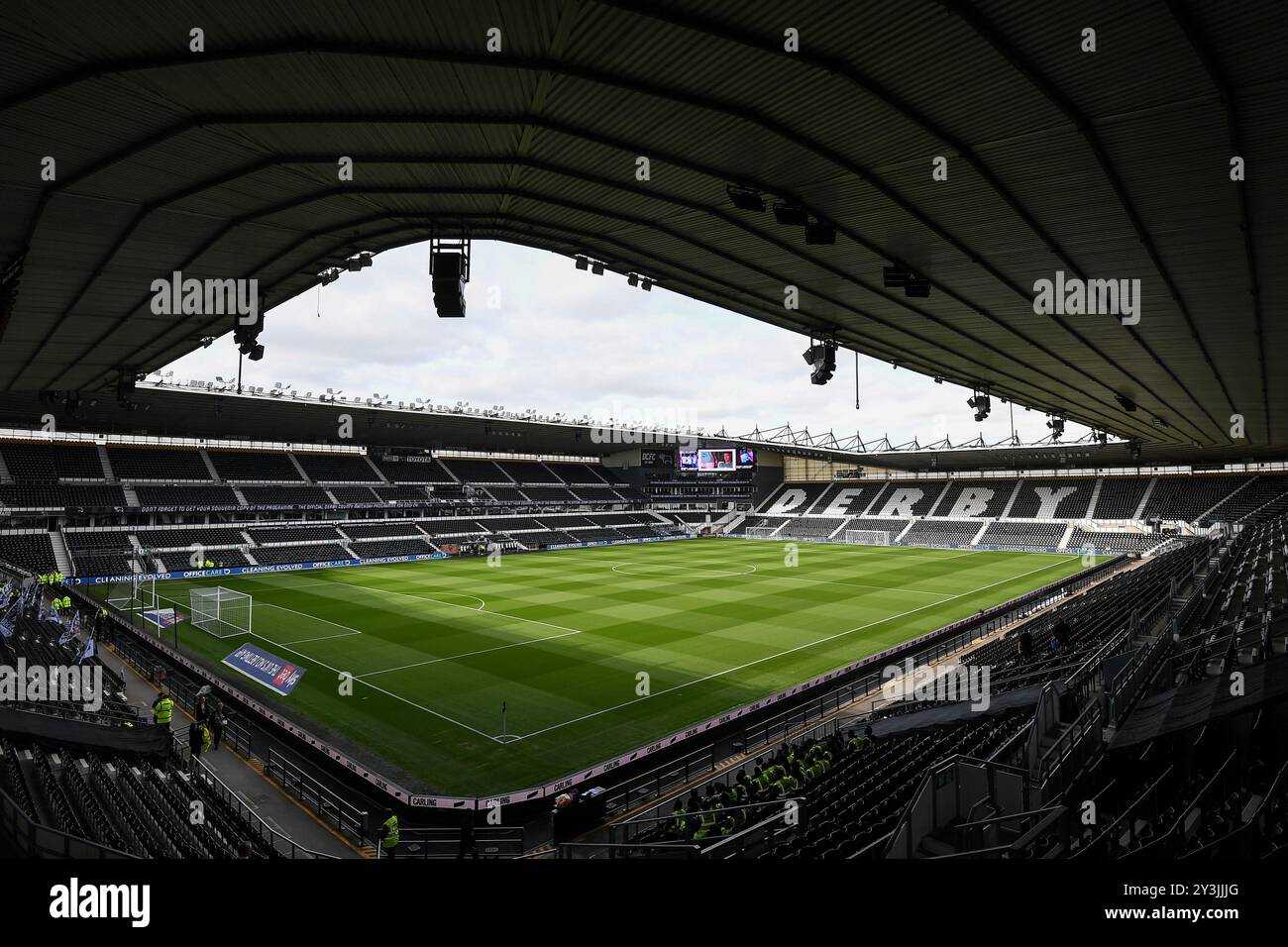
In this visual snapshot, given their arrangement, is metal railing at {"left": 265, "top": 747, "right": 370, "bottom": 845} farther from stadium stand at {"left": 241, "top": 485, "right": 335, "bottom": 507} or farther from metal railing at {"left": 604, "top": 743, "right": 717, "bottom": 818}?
stadium stand at {"left": 241, "top": 485, "right": 335, "bottom": 507}

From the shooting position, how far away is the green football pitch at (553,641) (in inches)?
625

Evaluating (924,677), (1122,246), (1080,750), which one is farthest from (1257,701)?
(924,677)

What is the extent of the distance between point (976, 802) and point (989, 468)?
237 ft

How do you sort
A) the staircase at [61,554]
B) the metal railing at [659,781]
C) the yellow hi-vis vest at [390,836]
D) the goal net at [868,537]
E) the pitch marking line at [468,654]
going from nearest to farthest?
the yellow hi-vis vest at [390,836], the metal railing at [659,781], the pitch marking line at [468,654], the staircase at [61,554], the goal net at [868,537]

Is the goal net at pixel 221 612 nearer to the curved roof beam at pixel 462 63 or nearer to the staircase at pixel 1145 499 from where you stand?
the curved roof beam at pixel 462 63

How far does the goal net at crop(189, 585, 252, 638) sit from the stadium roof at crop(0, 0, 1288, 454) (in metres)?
13.1

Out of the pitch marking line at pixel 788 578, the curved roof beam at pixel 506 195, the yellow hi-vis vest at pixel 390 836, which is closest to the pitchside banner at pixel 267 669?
the yellow hi-vis vest at pixel 390 836

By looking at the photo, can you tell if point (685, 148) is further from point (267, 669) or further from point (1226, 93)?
point (267, 669)

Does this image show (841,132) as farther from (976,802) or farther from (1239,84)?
(976,802)

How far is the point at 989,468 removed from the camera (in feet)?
236

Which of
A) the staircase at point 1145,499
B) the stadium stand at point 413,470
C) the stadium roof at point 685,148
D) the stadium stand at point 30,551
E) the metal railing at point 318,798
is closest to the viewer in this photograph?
the stadium roof at point 685,148

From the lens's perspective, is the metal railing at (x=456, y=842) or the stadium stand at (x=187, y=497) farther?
the stadium stand at (x=187, y=497)
